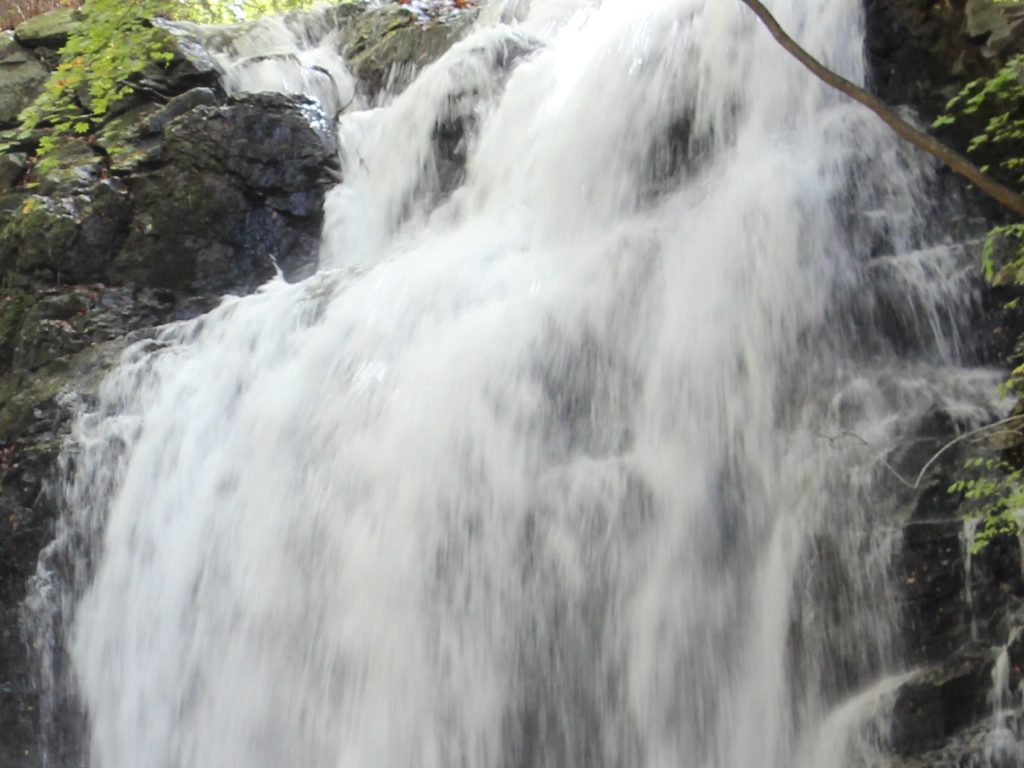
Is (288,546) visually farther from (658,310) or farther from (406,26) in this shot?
(406,26)

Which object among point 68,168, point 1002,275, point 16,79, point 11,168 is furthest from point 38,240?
point 1002,275

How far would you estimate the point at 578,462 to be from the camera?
5473 millimetres

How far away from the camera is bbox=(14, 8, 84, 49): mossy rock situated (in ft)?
35.2

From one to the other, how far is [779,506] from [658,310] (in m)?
1.43

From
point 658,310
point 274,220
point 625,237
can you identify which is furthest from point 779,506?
point 274,220

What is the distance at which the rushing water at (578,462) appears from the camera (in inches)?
188

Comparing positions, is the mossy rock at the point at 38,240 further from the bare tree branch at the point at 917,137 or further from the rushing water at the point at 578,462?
the bare tree branch at the point at 917,137

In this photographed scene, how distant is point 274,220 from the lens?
29.6 feet

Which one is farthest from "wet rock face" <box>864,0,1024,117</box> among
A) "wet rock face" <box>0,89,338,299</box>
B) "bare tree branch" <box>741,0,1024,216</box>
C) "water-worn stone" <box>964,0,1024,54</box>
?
"wet rock face" <box>0,89,338,299</box>

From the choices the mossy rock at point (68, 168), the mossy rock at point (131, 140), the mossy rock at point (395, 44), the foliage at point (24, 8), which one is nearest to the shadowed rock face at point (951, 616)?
the mossy rock at point (395, 44)

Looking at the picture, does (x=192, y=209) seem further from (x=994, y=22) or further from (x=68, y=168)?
(x=994, y=22)

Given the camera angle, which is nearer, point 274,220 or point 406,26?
point 274,220

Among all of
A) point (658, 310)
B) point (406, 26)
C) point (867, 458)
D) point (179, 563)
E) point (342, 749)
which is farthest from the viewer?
point (406, 26)

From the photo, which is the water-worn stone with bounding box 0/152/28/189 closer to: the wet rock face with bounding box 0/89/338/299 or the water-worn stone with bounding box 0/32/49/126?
the wet rock face with bounding box 0/89/338/299
